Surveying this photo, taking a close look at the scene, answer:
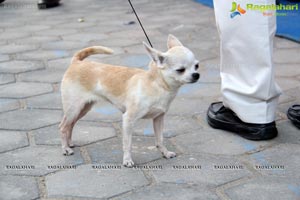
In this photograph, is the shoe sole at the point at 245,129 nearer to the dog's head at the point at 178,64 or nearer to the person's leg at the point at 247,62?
the person's leg at the point at 247,62

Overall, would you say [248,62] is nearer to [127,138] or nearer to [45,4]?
[127,138]

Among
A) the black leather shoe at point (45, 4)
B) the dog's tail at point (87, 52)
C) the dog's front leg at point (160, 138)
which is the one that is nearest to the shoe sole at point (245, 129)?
the dog's front leg at point (160, 138)

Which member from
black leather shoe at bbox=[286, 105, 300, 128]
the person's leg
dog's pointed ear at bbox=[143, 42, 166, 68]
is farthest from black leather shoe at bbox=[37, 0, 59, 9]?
dog's pointed ear at bbox=[143, 42, 166, 68]

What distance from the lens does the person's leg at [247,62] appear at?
2.96 meters

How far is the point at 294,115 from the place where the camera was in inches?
130

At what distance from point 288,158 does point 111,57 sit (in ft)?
8.06

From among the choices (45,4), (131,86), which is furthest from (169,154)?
(45,4)

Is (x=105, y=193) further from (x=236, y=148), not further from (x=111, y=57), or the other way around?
(x=111, y=57)

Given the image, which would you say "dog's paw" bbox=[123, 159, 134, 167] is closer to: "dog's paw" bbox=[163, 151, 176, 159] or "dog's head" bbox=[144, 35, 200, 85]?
"dog's paw" bbox=[163, 151, 176, 159]

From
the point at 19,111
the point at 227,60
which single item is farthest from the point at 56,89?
the point at 227,60

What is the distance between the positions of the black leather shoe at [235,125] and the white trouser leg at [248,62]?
39mm

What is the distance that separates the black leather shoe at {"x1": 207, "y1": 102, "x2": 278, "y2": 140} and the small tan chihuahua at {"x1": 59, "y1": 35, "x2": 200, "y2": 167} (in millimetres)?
472

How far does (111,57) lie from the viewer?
4.96m

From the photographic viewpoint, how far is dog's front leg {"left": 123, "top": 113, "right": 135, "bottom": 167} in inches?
109
